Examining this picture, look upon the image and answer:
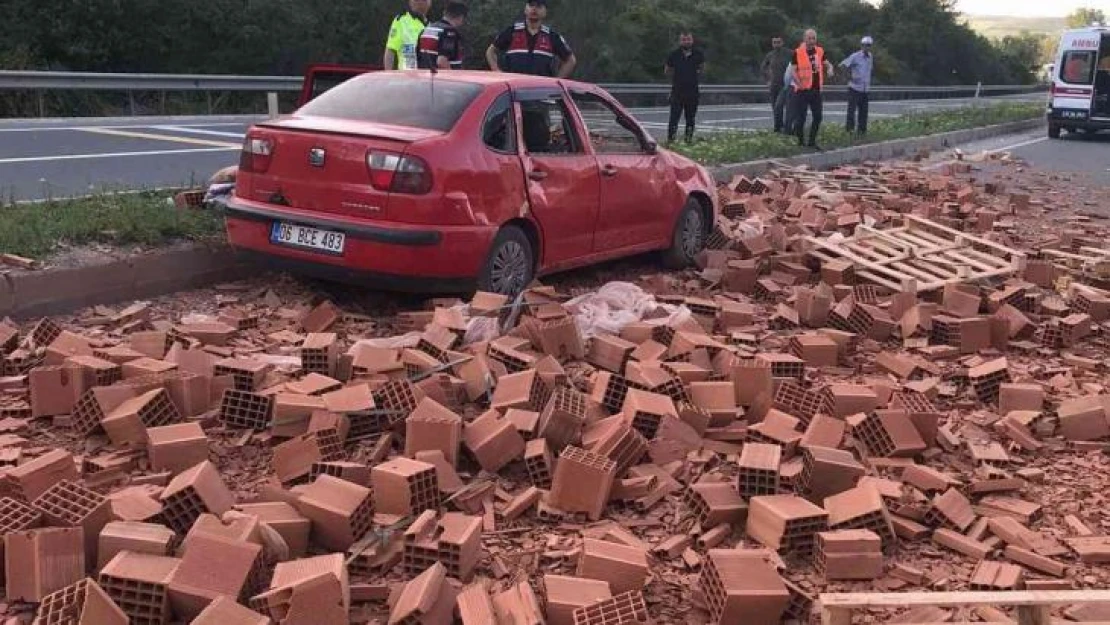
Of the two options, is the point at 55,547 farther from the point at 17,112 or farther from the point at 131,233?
the point at 17,112

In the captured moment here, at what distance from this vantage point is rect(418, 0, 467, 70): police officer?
9.20m

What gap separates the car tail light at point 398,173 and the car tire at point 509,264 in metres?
0.60

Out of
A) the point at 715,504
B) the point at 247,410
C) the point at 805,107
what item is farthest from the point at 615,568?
the point at 805,107

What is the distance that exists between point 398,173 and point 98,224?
211 cm

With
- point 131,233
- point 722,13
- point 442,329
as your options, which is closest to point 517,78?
point 442,329

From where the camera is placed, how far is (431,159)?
5.88 m

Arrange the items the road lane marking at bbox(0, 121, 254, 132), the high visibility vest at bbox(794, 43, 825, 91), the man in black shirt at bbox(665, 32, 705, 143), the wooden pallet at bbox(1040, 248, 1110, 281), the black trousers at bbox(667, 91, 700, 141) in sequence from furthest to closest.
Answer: the high visibility vest at bbox(794, 43, 825, 91) → the black trousers at bbox(667, 91, 700, 141) → the man in black shirt at bbox(665, 32, 705, 143) → the road lane marking at bbox(0, 121, 254, 132) → the wooden pallet at bbox(1040, 248, 1110, 281)

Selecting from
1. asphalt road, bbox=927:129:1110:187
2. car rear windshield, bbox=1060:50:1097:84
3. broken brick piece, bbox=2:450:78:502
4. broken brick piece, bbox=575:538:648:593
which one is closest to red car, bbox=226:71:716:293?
broken brick piece, bbox=2:450:78:502

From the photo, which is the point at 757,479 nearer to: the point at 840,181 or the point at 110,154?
the point at 840,181

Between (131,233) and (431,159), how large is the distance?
2111 millimetres

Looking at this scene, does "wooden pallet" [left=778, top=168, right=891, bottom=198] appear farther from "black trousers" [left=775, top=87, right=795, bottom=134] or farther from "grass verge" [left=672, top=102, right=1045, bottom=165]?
Answer: "black trousers" [left=775, top=87, right=795, bottom=134]

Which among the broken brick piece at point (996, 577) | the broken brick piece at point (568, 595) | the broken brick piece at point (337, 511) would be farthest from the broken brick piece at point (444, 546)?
the broken brick piece at point (996, 577)

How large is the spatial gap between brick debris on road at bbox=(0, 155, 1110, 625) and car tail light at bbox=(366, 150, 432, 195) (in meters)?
0.70

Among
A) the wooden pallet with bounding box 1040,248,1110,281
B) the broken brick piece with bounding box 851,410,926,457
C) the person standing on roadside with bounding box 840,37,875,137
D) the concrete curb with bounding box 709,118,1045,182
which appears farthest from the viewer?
the person standing on roadside with bounding box 840,37,875,137
